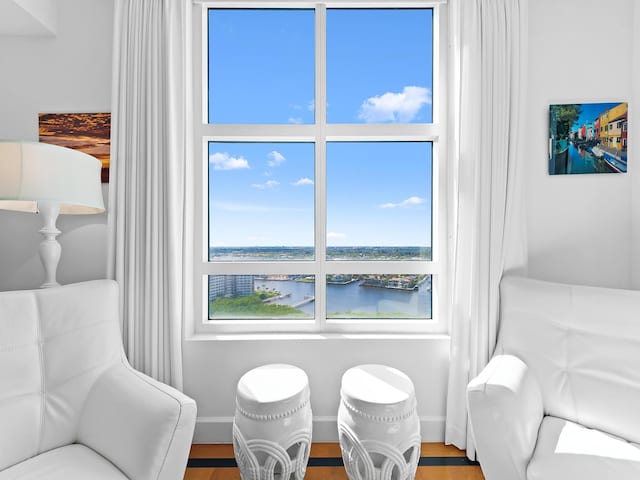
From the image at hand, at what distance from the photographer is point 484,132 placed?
5.62ft

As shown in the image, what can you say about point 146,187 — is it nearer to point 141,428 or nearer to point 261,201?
point 261,201

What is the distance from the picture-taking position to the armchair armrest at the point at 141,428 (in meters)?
1.08

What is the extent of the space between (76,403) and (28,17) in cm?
188

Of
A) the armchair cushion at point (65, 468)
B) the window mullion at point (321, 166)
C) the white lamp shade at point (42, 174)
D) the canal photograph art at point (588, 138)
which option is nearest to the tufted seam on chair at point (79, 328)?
the armchair cushion at point (65, 468)

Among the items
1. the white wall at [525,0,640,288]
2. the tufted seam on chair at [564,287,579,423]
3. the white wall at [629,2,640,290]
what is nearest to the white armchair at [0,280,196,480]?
the tufted seam on chair at [564,287,579,423]

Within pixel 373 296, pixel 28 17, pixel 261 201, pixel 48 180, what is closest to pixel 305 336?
pixel 373 296

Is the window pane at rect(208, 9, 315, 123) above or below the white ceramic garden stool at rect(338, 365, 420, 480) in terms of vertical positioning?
above

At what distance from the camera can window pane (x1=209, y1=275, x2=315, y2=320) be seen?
6.58 feet

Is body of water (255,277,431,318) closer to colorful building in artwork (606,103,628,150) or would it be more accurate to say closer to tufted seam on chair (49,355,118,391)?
tufted seam on chair (49,355,118,391)

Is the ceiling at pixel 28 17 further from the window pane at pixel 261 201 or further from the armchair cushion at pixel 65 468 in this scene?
the armchair cushion at pixel 65 468

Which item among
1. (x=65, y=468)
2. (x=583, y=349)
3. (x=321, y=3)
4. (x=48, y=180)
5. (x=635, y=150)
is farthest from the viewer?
(x=321, y=3)

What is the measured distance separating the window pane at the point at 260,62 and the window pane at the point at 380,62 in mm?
155

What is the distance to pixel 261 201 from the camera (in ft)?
6.58

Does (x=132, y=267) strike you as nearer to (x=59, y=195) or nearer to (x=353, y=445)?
(x=59, y=195)
